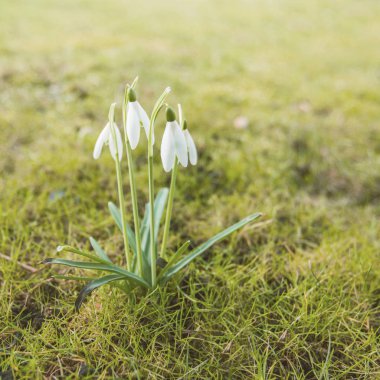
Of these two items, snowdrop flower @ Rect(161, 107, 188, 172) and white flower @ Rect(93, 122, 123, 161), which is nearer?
snowdrop flower @ Rect(161, 107, 188, 172)

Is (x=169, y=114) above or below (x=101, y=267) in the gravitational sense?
above

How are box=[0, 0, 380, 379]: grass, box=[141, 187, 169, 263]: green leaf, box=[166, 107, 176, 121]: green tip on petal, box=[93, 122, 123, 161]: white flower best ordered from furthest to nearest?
box=[141, 187, 169, 263]: green leaf, box=[0, 0, 380, 379]: grass, box=[93, 122, 123, 161]: white flower, box=[166, 107, 176, 121]: green tip on petal

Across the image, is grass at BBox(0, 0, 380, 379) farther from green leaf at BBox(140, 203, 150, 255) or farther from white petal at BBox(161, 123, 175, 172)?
white petal at BBox(161, 123, 175, 172)

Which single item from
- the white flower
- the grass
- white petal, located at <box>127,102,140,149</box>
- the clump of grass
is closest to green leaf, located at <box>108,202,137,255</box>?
the clump of grass

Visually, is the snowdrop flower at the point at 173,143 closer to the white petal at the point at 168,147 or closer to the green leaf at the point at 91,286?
the white petal at the point at 168,147

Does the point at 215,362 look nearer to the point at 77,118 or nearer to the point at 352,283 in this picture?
the point at 352,283

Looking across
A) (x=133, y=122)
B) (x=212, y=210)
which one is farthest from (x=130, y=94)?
(x=212, y=210)

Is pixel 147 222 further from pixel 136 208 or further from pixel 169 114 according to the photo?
pixel 169 114
